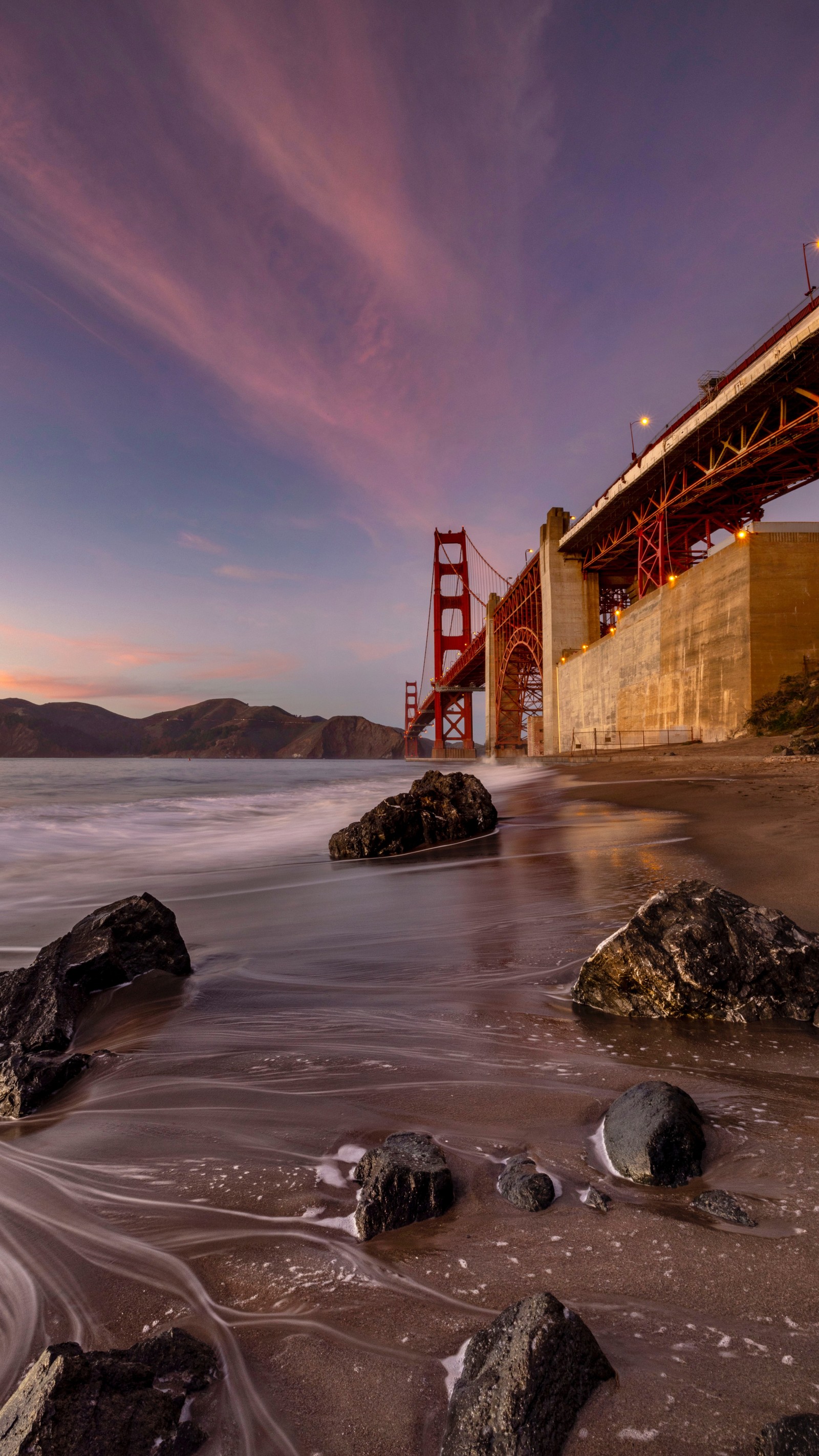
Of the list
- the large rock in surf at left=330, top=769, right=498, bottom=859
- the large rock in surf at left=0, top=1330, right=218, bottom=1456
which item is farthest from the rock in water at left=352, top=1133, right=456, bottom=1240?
the large rock in surf at left=330, top=769, right=498, bottom=859

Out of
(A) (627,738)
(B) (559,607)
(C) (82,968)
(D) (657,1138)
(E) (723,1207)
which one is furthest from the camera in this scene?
(B) (559,607)

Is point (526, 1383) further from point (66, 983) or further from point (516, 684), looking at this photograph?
point (516, 684)

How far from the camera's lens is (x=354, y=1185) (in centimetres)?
Result: 139

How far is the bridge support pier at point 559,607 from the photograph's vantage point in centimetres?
3091

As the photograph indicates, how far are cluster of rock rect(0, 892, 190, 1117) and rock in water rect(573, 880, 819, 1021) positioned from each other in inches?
74.1

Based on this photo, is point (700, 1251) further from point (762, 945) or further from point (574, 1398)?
point (762, 945)

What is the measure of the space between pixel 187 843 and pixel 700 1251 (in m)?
9.44

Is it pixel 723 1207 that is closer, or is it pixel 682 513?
pixel 723 1207

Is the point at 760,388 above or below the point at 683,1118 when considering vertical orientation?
above

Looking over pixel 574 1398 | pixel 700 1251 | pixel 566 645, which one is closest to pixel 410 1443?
pixel 574 1398

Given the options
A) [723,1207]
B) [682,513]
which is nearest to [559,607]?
[682,513]

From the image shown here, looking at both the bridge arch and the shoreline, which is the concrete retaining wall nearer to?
the shoreline

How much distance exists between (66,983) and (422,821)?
186 inches

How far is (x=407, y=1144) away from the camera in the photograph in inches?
56.2
